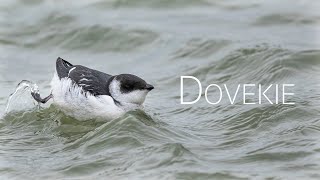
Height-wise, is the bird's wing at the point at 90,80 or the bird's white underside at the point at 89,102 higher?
the bird's wing at the point at 90,80

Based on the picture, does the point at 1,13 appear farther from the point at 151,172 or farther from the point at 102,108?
the point at 151,172

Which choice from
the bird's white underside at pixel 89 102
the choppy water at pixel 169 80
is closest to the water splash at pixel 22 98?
the choppy water at pixel 169 80

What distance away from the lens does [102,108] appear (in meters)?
11.7

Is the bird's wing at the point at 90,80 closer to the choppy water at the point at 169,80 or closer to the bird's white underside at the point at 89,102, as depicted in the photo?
the bird's white underside at the point at 89,102

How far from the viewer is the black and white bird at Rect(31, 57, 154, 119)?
11719 millimetres

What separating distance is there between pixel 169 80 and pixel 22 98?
239 cm

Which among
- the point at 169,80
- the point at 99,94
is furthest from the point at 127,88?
the point at 169,80

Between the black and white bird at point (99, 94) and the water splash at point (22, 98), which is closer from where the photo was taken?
the black and white bird at point (99, 94)

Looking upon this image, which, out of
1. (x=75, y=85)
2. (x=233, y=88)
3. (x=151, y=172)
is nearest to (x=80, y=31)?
(x=233, y=88)

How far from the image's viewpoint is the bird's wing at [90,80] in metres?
11.8

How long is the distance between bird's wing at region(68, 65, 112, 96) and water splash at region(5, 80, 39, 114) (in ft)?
3.99

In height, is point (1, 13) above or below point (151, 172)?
above

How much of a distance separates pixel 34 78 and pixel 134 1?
4766 mm

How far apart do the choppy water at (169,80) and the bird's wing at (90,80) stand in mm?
440
